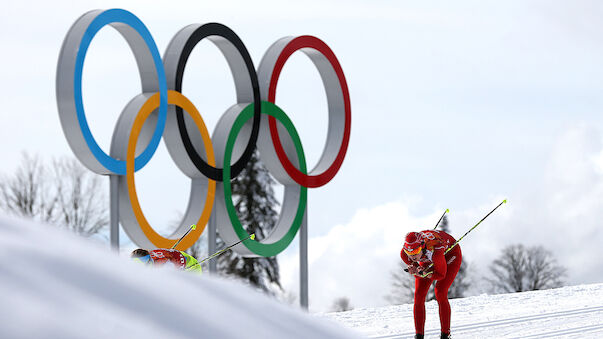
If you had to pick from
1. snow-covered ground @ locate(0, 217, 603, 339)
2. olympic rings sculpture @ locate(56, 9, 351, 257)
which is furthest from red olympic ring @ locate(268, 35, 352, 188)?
snow-covered ground @ locate(0, 217, 603, 339)

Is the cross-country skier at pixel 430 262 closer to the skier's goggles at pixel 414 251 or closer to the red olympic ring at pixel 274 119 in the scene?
the skier's goggles at pixel 414 251

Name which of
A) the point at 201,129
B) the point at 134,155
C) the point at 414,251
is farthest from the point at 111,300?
the point at 201,129

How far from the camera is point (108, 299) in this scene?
2.94 ft

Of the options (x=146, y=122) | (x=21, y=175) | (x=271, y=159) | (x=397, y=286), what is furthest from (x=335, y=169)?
(x=397, y=286)

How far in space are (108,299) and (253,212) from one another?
2745 centimetres

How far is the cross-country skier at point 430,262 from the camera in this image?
7.59 meters

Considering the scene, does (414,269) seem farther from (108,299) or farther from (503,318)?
(108,299)

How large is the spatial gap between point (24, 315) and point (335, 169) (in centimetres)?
1382

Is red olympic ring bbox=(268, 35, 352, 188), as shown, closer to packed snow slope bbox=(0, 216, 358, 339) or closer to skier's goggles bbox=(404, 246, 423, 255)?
skier's goggles bbox=(404, 246, 423, 255)

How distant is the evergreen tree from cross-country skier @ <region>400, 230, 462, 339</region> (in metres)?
20.0

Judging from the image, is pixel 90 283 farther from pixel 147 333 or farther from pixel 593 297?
pixel 593 297

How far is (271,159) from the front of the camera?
13523mm

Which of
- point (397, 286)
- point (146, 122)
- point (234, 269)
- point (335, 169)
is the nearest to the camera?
point (146, 122)

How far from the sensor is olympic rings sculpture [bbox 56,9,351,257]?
10.4 m
